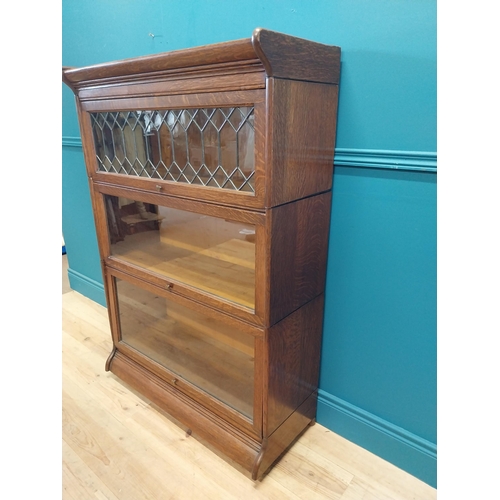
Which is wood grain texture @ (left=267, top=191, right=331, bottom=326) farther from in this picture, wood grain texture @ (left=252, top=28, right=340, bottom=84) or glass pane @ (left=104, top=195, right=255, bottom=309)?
wood grain texture @ (left=252, top=28, right=340, bottom=84)

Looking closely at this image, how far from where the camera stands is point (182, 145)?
1219 millimetres

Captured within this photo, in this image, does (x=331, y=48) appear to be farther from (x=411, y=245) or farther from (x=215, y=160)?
(x=411, y=245)

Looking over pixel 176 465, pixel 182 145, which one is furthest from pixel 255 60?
pixel 176 465

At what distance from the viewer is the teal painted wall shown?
1054 mm

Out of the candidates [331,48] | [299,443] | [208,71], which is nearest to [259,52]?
[208,71]

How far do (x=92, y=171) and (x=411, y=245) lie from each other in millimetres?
1247

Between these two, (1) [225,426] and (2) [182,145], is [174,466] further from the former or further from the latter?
(2) [182,145]

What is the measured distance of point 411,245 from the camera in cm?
116

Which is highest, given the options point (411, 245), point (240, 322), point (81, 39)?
point (81, 39)

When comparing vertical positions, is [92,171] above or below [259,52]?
below

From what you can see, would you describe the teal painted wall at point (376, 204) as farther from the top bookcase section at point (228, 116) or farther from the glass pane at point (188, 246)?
the glass pane at point (188, 246)

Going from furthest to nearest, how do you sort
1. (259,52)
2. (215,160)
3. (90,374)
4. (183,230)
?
(90,374)
(183,230)
(215,160)
(259,52)

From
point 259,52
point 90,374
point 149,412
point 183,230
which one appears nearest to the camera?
point 259,52

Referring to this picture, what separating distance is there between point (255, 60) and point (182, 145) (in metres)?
A: 0.41
